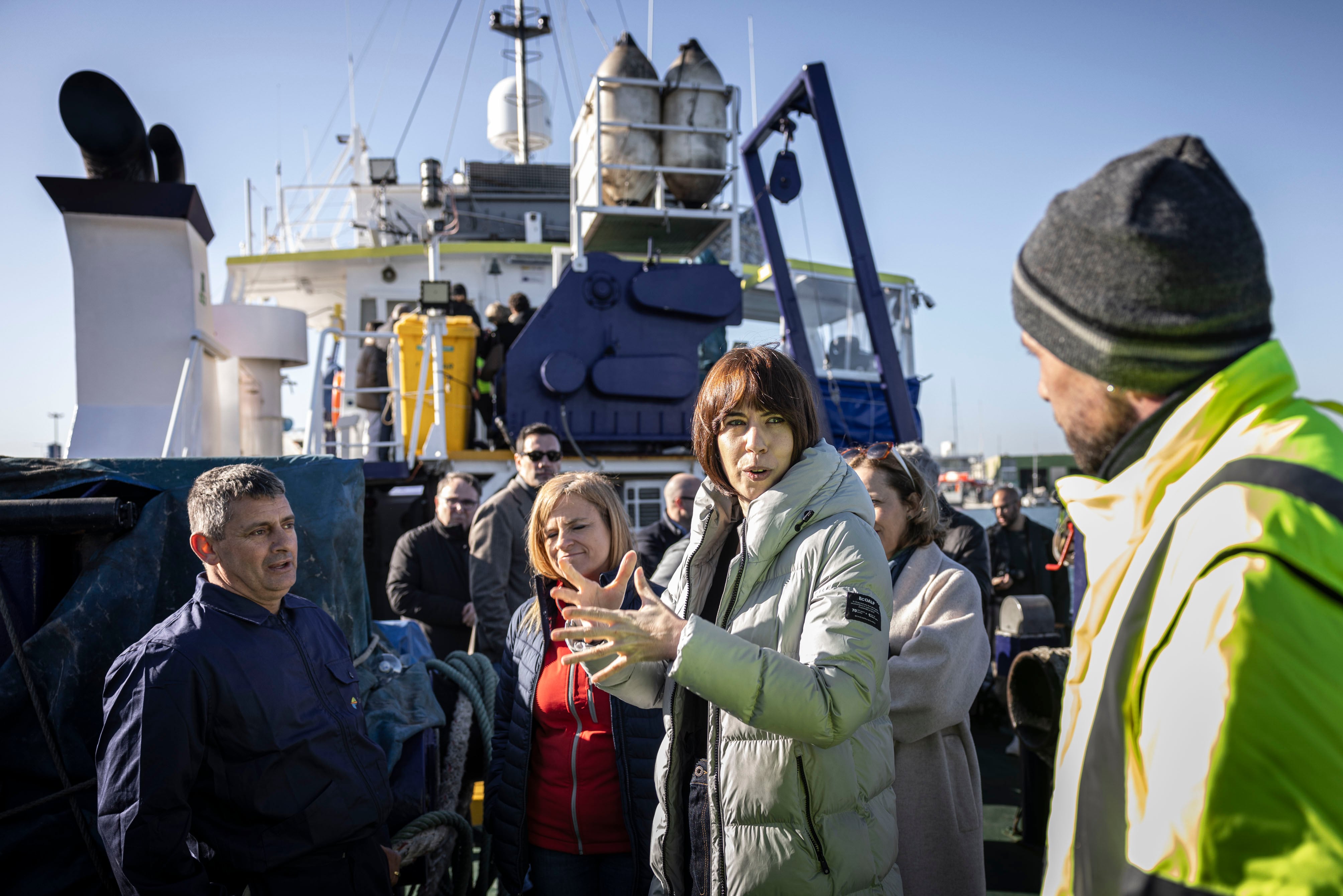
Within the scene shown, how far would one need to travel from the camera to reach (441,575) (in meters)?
4.70

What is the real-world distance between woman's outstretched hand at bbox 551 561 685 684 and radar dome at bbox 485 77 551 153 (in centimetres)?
1394

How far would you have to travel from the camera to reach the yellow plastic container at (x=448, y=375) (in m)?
7.55

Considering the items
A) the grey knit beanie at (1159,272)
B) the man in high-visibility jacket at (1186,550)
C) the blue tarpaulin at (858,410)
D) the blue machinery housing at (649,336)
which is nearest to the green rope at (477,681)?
the man in high-visibility jacket at (1186,550)

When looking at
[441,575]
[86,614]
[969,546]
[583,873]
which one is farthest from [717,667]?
[441,575]

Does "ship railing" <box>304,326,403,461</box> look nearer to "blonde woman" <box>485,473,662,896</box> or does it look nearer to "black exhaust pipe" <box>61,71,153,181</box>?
"black exhaust pipe" <box>61,71,153,181</box>

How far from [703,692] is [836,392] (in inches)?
302

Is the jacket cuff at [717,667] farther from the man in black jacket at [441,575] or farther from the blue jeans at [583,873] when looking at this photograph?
the man in black jacket at [441,575]

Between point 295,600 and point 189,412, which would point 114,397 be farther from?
point 295,600

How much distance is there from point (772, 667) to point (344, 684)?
57.0 inches

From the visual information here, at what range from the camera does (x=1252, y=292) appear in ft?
2.99

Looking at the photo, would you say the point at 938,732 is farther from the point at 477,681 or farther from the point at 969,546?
the point at 969,546

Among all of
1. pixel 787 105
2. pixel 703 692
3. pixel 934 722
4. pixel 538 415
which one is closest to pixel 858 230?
pixel 787 105

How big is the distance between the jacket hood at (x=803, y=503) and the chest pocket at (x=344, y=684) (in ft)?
4.26

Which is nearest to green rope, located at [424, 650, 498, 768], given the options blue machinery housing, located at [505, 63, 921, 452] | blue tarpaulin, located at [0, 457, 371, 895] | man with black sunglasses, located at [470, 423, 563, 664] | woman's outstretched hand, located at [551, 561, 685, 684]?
man with black sunglasses, located at [470, 423, 563, 664]
